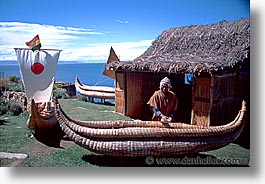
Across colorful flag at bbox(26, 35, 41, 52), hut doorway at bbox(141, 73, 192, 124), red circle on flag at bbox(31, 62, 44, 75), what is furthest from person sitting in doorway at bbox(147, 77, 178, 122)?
colorful flag at bbox(26, 35, 41, 52)

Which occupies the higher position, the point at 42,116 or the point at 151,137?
the point at 42,116

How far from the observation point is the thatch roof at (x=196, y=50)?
3.17m

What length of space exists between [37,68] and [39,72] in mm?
43

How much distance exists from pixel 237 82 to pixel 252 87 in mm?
186

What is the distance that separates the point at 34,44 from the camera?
299 cm

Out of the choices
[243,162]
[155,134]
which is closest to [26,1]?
[155,134]

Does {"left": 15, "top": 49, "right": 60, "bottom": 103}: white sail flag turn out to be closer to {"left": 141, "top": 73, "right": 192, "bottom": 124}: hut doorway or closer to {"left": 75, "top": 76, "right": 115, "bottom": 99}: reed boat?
{"left": 75, "top": 76, "right": 115, "bottom": 99}: reed boat

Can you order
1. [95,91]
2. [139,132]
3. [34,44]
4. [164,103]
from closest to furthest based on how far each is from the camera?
1. [139,132]
2. [34,44]
3. [164,103]
4. [95,91]

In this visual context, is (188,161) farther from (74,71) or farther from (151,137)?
(74,71)

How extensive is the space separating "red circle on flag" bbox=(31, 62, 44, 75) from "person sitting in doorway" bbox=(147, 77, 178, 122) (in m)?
1.12

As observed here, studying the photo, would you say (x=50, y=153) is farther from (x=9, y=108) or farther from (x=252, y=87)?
(x=252, y=87)

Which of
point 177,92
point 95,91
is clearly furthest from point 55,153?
point 177,92

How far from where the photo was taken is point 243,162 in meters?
3.01

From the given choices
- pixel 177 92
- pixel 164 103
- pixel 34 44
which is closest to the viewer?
pixel 34 44
